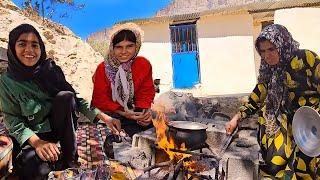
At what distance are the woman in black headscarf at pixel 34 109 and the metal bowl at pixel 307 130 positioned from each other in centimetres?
190

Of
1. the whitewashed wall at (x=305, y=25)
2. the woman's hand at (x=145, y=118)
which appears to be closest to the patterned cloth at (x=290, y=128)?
the woman's hand at (x=145, y=118)

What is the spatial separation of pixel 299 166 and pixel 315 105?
545mm

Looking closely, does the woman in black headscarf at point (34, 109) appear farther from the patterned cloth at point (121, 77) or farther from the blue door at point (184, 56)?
the blue door at point (184, 56)

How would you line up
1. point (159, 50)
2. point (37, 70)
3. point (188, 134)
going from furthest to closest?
point (159, 50) < point (188, 134) < point (37, 70)

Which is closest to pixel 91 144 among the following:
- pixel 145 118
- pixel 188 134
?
pixel 145 118

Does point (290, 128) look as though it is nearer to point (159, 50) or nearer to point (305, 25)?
point (305, 25)

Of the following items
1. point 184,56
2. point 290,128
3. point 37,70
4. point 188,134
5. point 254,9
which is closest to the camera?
point 37,70

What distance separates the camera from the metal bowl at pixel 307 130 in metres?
2.87

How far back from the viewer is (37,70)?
122 inches

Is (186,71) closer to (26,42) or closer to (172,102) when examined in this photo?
(172,102)

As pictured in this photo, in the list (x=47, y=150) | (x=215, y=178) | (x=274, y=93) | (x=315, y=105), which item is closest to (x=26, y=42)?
(x=47, y=150)

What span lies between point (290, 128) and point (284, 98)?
0.91 feet

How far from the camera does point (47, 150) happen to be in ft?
9.09

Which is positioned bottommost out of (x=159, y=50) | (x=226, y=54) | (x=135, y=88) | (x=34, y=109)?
(x=34, y=109)
